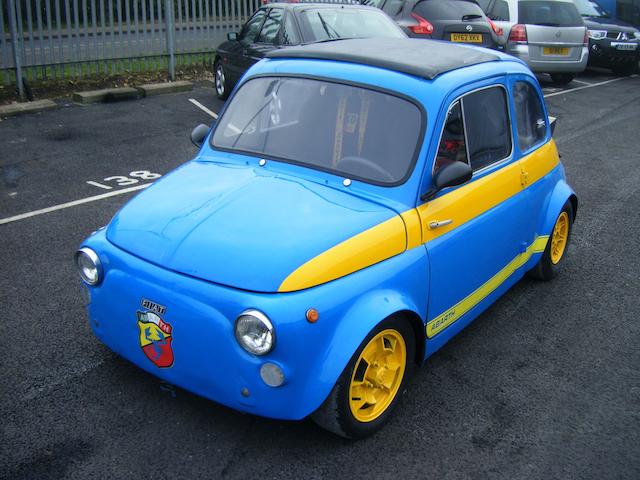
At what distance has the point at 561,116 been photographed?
1266 cm

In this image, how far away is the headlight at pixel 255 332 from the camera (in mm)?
3326

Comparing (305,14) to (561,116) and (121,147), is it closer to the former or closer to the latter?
(121,147)

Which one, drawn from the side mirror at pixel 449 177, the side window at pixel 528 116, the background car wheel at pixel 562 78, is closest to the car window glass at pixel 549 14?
the background car wheel at pixel 562 78

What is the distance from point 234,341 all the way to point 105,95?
9606 mm

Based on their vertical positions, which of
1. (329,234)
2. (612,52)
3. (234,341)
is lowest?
(234,341)

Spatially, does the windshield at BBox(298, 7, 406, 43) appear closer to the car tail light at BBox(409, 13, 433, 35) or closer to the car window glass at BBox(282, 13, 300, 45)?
the car window glass at BBox(282, 13, 300, 45)

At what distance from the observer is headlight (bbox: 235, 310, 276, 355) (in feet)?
10.9

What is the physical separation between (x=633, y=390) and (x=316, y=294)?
2.25m

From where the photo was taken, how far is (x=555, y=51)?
1489cm

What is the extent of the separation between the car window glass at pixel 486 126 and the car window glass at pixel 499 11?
1125 cm

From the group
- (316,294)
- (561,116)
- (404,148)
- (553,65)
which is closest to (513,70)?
(404,148)

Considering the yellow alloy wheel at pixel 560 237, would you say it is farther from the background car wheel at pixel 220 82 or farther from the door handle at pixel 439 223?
the background car wheel at pixel 220 82

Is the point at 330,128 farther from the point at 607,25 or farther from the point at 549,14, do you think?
the point at 607,25

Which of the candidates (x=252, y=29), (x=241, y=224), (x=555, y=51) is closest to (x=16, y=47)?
(x=252, y=29)
